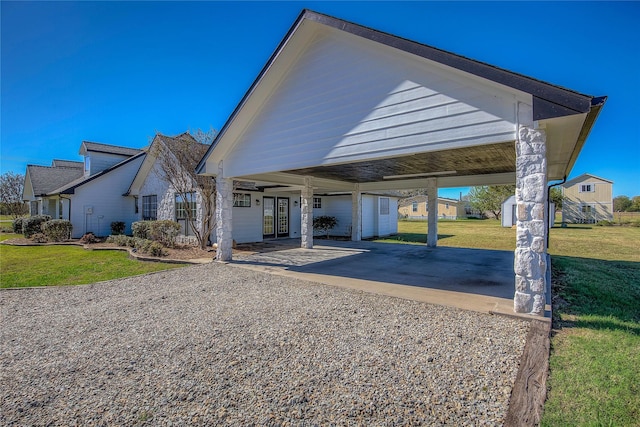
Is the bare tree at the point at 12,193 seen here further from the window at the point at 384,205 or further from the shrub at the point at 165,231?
the window at the point at 384,205

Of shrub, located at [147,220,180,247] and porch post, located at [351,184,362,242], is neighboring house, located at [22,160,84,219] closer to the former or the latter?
shrub, located at [147,220,180,247]

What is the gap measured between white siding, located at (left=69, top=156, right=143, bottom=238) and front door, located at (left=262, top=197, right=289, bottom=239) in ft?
29.1

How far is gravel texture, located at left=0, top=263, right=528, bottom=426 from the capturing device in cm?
241

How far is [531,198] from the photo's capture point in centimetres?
439

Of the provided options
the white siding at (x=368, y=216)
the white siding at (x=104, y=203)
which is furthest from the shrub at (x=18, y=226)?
the white siding at (x=368, y=216)

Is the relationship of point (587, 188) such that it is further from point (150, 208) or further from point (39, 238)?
point (39, 238)

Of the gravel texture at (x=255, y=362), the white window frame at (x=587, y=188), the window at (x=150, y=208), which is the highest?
the white window frame at (x=587, y=188)

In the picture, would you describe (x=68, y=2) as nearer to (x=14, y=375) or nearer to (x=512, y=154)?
(x=14, y=375)

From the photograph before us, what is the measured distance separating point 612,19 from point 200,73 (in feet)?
44.6

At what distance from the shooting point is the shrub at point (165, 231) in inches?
494

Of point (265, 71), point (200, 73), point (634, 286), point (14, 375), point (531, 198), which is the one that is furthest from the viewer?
point (200, 73)

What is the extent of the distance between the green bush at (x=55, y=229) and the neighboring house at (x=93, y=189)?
3.02ft

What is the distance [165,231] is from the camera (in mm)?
12695

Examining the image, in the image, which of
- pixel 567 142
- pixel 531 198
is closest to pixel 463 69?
pixel 531 198
